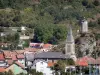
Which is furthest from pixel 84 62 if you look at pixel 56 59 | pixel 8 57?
pixel 8 57

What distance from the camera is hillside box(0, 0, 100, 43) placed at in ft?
226

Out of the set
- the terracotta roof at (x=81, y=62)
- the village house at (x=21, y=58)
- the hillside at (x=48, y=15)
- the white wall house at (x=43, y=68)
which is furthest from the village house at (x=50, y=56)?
the hillside at (x=48, y=15)

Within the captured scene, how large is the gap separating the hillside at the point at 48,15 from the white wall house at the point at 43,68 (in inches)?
671

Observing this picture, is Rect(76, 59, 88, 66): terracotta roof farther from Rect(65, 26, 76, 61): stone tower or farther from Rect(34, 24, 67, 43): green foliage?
Rect(34, 24, 67, 43): green foliage

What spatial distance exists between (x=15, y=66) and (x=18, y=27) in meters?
22.7

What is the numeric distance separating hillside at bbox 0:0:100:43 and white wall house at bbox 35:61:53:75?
1704 centimetres

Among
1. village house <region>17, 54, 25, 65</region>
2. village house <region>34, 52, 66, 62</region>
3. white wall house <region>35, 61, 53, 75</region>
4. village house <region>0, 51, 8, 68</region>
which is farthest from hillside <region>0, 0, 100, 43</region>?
white wall house <region>35, 61, 53, 75</region>

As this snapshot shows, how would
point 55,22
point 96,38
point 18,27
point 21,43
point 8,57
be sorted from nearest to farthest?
1. point 8,57
2. point 96,38
3. point 21,43
4. point 18,27
5. point 55,22

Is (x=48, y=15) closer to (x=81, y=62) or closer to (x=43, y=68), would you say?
(x=81, y=62)

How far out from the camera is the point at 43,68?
49969mm

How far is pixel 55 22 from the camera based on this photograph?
253 ft

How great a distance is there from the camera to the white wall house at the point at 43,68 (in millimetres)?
48750

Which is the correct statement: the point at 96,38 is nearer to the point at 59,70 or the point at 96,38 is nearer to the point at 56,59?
the point at 56,59

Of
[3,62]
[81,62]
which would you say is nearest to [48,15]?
[3,62]
